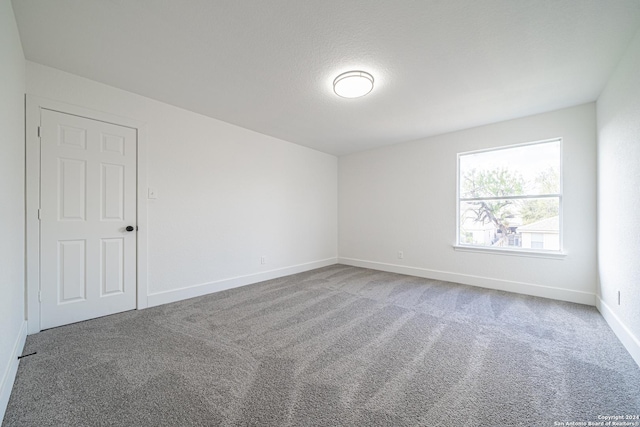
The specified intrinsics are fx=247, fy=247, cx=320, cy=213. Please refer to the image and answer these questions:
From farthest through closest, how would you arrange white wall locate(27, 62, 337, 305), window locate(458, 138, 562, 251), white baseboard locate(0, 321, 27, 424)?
window locate(458, 138, 562, 251), white wall locate(27, 62, 337, 305), white baseboard locate(0, 321, 27, 424)

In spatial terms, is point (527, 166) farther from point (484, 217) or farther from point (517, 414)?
point (517, 414)

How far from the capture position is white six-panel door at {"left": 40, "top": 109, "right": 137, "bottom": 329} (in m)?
2.38

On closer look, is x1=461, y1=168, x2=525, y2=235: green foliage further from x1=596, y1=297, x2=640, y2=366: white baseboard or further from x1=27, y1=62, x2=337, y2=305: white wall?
x1=27, y1=62, x2=337, y2=305: white wall

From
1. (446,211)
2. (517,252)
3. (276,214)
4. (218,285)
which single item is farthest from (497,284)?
(218,285)

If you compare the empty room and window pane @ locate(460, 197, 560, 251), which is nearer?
the empty room

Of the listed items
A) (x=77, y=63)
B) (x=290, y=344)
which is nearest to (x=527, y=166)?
(x=290, y=344)

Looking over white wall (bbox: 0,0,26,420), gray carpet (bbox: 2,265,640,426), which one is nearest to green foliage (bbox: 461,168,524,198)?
gray carpet (bbox: 2,265,640,426)

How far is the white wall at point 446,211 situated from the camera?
3.14m

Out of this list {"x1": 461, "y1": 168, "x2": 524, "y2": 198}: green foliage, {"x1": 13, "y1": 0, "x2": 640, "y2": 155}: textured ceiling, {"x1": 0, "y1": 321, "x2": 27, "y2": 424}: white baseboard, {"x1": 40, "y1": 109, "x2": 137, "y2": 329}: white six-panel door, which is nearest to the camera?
{"x1": 0, "y1": 321, "x2": 27, "y2": 424}: white baseboard

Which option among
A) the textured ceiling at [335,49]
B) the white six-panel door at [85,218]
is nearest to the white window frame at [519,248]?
the textured ceiling at [335,49]

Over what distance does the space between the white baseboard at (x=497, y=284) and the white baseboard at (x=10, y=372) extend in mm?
4678

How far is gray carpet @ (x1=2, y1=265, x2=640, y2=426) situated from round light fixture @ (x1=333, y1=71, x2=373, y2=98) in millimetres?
2407

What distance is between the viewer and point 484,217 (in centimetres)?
392

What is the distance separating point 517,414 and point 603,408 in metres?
0.54
